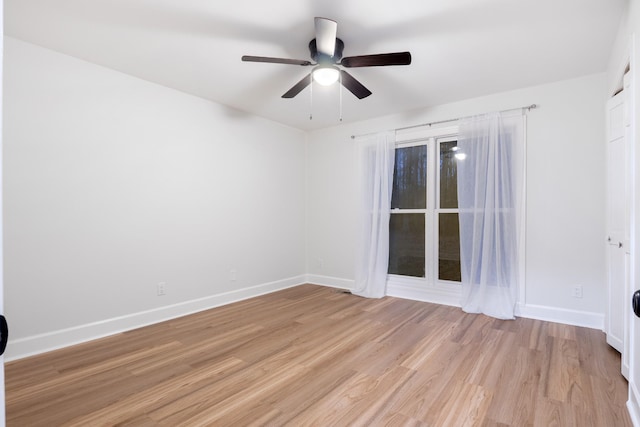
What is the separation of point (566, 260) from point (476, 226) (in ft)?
2.87

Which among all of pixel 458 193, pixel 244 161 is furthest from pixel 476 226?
pixel 244 161

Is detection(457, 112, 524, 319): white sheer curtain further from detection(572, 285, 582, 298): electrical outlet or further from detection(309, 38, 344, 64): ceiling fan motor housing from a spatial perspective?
detection(309, 38, 344, 64): ceiling fan motor housing

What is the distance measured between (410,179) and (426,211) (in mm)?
477

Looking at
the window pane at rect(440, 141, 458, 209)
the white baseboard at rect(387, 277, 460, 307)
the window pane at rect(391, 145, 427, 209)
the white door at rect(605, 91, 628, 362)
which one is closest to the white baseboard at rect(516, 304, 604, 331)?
the white door at rect(605, 91, 628, 362)

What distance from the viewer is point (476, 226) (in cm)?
373

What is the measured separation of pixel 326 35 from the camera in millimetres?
2262

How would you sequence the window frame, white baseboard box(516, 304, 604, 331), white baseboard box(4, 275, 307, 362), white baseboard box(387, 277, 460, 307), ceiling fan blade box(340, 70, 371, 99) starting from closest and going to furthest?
white baseboard box(4, 275, 307, 362), ceiling fan blade box(340, 70, 371, 99), white baseboard box(516, 304, 604, 331), white baseboard box(387, 277, 460, 307), the window frame

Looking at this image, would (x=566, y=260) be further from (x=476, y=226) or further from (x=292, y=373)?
(x=292, y=373)

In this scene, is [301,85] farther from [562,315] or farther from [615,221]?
[562,315]

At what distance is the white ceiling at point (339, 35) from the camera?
228 cm

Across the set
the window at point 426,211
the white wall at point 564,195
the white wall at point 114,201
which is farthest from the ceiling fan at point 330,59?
the white wall at point 564,195

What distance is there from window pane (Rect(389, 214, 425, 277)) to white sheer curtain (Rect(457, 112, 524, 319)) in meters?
0.61

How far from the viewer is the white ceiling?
89.6 inches

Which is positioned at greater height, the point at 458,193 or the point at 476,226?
the point at 458,193
